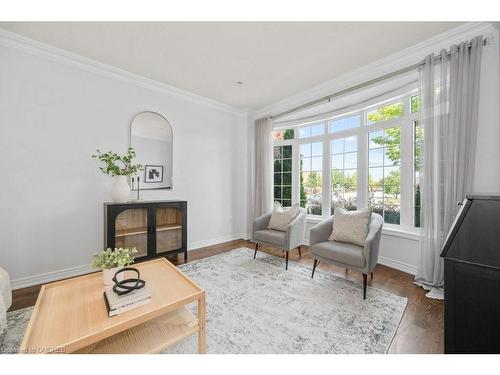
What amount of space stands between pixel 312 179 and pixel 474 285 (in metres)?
2.96

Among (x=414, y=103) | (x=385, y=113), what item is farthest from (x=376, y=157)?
(x=414, y=103)

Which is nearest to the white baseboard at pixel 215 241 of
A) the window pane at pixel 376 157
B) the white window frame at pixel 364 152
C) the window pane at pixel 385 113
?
the white window frame at pixel 364 152

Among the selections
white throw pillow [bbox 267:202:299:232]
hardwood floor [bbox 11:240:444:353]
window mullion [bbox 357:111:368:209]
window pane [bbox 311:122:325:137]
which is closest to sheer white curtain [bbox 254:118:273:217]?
window pane [bbox 311:122:325:137]

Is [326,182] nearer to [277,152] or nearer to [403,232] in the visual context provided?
[277,152]

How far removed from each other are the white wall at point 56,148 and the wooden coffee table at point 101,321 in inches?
53.9

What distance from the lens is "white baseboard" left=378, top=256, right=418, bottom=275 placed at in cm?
260

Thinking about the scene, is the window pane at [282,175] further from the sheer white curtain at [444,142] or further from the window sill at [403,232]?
the sheer white curtain at [444,142]

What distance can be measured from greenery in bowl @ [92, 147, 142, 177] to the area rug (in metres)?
1.50

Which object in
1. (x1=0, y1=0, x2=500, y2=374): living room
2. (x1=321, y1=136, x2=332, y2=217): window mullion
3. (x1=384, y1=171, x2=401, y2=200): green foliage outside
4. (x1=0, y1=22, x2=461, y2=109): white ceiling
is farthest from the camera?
(x1=321, y1=136, x2=332, y2=217): window mullion

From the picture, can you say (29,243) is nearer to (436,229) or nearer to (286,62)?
(286,62)

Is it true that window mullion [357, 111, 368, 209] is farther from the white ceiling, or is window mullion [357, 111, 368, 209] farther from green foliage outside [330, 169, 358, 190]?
the white ceiling
